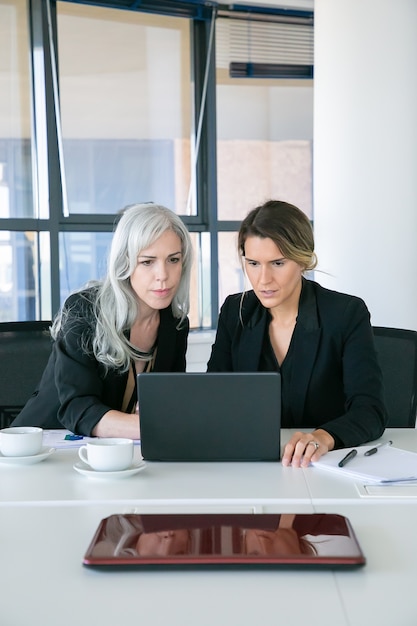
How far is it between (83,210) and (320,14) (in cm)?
164

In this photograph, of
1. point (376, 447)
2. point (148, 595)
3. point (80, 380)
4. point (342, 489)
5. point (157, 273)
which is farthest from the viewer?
point (157, 273)

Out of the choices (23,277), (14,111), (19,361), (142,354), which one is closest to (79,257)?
(23,277)

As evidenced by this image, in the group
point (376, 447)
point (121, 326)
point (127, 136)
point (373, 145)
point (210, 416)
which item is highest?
point (127, 136)

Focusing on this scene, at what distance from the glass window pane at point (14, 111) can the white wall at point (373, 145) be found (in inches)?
61.5

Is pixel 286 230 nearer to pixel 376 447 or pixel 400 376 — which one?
pixel 400 376

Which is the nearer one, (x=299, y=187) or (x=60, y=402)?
(x=60, y=402)

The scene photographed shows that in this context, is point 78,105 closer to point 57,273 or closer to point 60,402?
point 57,273

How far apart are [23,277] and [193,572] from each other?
3538 mm

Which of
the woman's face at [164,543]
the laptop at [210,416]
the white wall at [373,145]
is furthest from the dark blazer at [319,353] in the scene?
the white wall at [373,145]

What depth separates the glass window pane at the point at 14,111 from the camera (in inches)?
171

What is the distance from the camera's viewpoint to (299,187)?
205 inches

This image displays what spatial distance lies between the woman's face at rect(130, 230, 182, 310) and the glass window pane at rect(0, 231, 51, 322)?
7.17 ft

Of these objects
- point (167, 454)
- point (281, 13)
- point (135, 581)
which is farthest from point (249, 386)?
point (281, 13)

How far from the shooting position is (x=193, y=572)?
1178 millimetres
